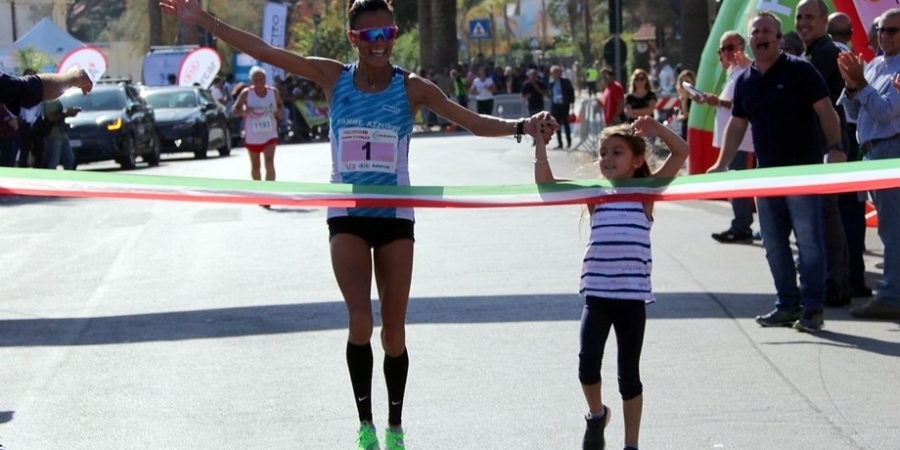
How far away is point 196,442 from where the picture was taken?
6.68m

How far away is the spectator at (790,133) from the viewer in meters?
9.14

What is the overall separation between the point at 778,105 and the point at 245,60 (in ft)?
160

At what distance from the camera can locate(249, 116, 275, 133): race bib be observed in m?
18.5

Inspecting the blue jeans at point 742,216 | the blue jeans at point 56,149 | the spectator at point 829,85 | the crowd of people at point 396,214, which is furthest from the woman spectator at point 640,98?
the crowd of people at point 396,214

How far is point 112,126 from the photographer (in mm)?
27125

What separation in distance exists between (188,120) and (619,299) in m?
26.3

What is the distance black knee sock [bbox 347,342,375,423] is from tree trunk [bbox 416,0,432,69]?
157ft

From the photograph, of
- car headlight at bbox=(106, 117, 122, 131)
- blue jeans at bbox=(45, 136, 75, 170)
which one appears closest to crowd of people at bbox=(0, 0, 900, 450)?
blue jeans at bbox=(45, 136, 75, 170)

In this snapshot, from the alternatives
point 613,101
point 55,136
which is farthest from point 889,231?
point 55,136

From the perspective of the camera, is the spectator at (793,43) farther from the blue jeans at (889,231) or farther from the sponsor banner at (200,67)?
the sponsor banner at (200,67)

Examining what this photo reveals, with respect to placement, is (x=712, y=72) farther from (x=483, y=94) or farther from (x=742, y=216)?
(x=483, y=94)

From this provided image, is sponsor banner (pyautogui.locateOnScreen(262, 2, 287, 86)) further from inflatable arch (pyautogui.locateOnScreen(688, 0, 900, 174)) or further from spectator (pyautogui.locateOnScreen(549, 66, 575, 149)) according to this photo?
inflatable arch (pyautogui.locateOnScreen(688, 0, 900, 174))

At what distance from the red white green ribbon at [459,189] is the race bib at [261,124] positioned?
38.1 ft

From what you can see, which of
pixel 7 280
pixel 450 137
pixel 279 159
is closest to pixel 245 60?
pixel 450 137
